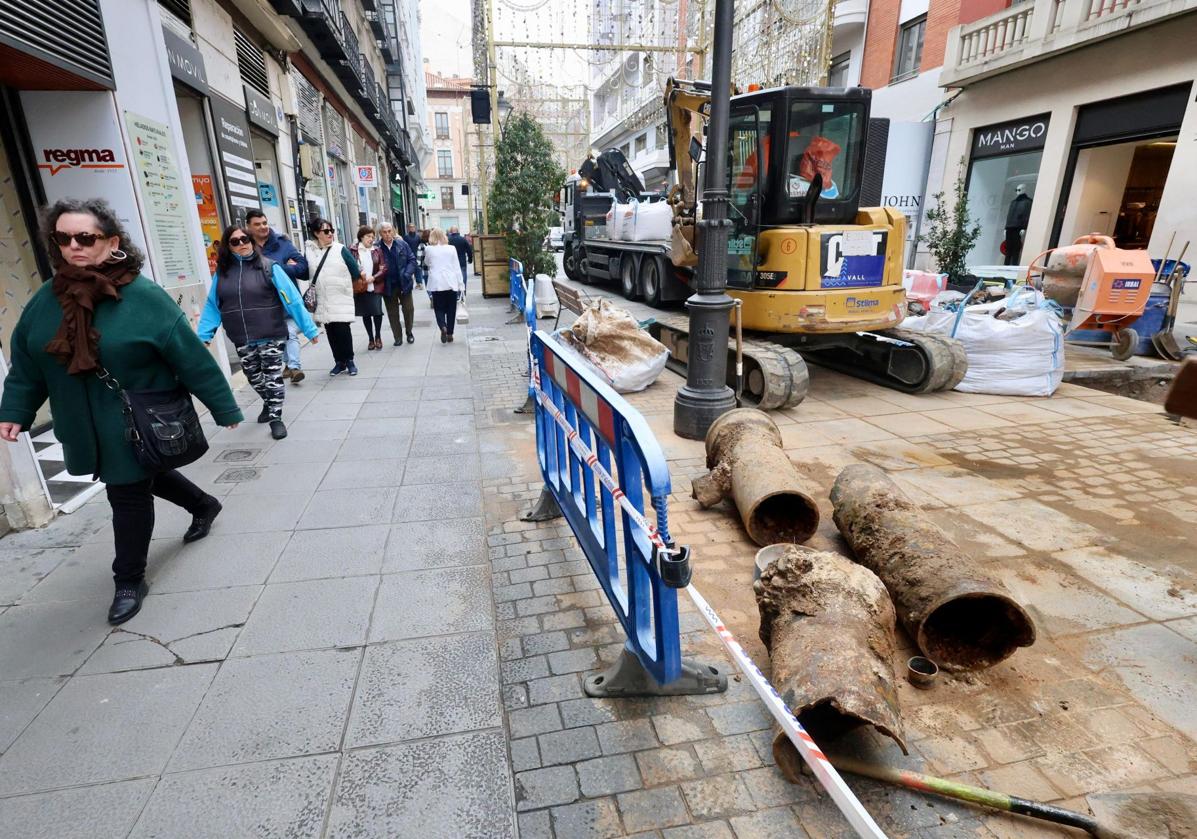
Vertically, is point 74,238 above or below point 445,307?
above

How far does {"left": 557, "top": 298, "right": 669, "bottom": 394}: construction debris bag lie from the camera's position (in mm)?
7258

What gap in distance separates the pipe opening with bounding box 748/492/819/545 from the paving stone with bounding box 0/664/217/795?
2.89m

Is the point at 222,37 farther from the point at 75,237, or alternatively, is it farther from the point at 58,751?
the point at 58,751

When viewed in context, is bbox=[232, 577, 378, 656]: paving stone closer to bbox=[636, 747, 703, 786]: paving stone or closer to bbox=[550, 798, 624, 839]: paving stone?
bbox=[550, 798, 624, 839]: paving stone

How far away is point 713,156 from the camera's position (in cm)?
500

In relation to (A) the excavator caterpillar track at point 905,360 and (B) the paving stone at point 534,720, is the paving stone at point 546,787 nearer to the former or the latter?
(B) the paving stone at point 534,720

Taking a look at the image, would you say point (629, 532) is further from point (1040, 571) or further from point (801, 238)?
point (801, 238)

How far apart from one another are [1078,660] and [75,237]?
484 centimetres

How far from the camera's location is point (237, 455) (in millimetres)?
5379

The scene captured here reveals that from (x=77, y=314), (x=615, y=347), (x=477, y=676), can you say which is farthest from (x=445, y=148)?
(x=477, y=676)

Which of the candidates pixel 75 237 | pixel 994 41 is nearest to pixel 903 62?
Answer: pixel 994 41

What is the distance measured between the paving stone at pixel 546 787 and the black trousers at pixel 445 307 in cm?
864

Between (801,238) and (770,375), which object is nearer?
(770,375)

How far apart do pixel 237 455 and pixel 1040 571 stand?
5.89m
